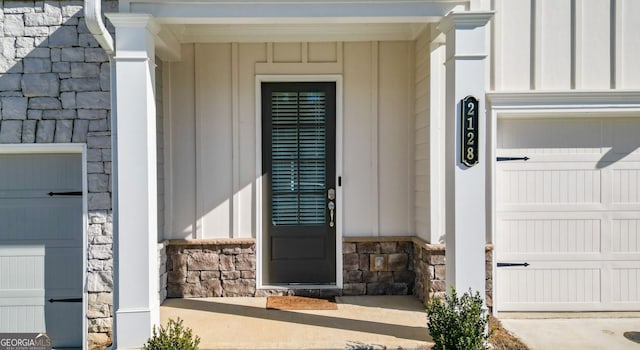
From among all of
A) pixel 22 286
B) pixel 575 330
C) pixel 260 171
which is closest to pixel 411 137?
pixel 260 171


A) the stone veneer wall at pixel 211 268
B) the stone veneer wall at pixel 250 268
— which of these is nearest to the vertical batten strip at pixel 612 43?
the stone veneer wall at pixel 250 268

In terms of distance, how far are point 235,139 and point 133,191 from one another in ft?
5.20

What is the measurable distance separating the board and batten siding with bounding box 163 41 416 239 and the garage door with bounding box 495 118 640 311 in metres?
0.99

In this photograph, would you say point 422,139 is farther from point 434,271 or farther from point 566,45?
point 566,45

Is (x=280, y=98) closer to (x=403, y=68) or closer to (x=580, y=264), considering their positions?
(x=403, y=68)

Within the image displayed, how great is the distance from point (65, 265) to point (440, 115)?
366cm

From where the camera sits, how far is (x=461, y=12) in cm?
383

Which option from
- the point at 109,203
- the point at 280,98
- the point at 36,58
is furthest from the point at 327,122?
the point at 36,58

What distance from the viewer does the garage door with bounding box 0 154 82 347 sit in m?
4.52

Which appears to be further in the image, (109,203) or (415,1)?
(109,203)

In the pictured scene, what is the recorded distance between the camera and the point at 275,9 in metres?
3.87

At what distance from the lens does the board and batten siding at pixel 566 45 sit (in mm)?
4754

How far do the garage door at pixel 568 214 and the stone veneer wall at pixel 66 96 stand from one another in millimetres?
3568

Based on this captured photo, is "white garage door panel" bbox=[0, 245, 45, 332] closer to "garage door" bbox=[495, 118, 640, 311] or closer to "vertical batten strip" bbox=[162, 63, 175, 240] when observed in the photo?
"vertical batten strip" bbox=[162, 63, 175, 240]
